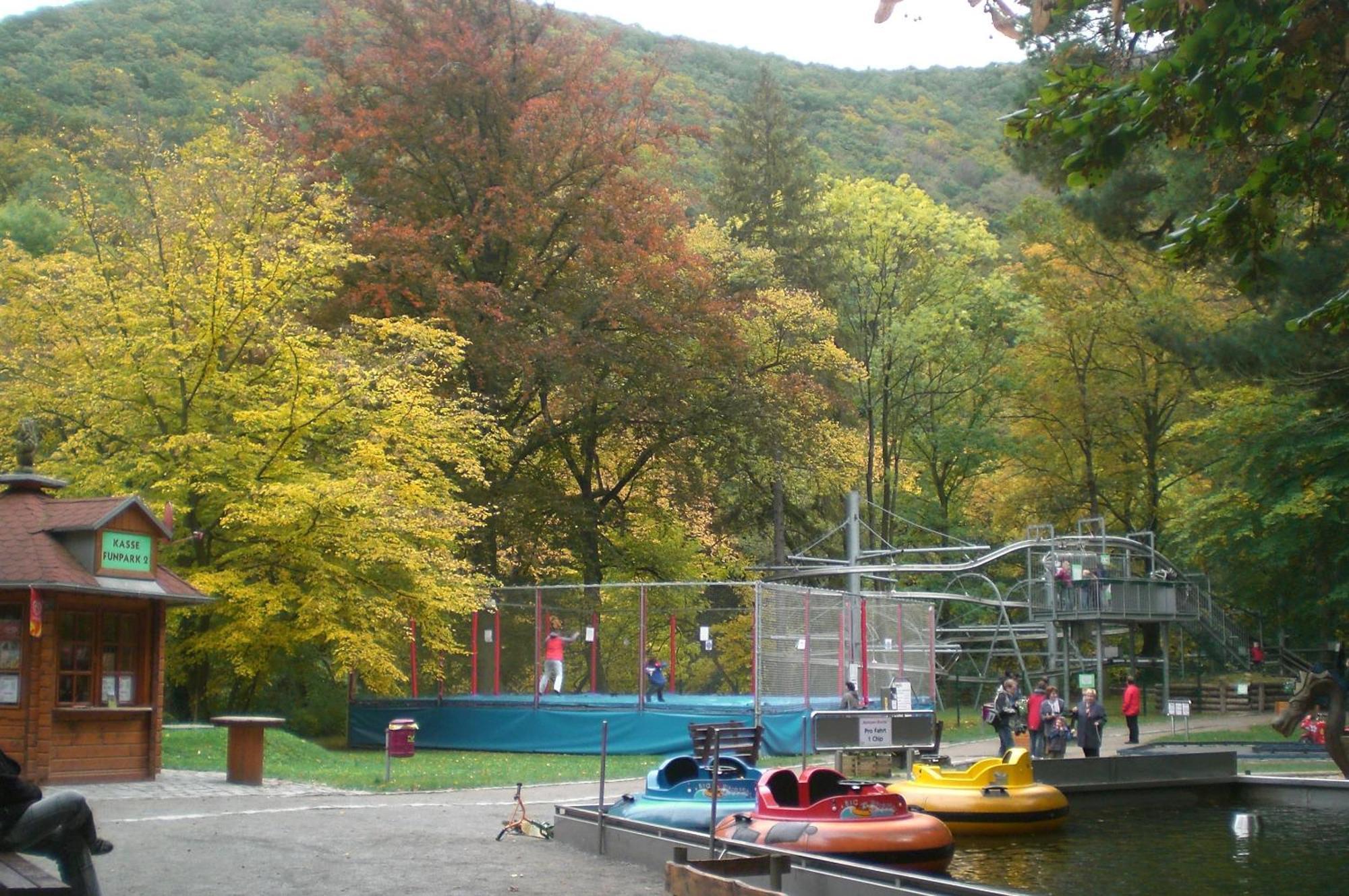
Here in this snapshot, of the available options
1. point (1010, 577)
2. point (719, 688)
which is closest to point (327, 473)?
point (719, 688)

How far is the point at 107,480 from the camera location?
90.2 ft

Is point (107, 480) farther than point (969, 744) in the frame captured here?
No

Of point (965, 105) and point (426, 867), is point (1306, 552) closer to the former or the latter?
point (426, 867)

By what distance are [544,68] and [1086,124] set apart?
30475 millimetres

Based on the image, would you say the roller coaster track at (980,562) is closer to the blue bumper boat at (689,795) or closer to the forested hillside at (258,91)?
the forested hillside at (258,91)

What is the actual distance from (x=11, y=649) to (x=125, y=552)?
6.69ft

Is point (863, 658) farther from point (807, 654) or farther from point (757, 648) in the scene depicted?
point (757, 648)

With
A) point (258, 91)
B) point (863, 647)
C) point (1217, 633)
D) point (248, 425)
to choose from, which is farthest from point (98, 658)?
point (258, 91)

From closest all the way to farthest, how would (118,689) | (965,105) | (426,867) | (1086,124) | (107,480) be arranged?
(1086,124) < (426,867) < (118,689) < (107,480) < (965,105)

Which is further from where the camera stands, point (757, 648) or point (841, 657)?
point (841, 657)

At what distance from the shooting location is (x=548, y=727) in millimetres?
31297

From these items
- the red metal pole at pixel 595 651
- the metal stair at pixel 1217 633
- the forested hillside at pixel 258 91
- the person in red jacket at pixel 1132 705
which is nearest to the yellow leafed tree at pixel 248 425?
the red metal pole at pixel 595 651

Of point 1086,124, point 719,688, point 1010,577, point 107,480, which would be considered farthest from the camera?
point 1010,577

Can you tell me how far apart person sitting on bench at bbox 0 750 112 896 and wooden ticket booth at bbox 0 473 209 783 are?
11305mm
